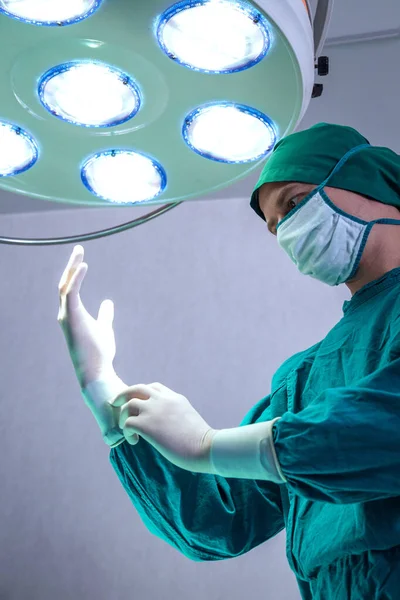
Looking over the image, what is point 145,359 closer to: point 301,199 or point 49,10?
point 301,199

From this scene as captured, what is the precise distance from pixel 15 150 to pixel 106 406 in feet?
1.68

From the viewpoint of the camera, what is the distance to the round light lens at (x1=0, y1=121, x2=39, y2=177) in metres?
1.21

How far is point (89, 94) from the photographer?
1.14 m

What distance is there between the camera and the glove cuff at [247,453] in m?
1.08

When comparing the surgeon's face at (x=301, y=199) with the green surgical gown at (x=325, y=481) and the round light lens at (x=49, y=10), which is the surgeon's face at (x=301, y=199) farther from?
the round light lens at (x=49, y=10)

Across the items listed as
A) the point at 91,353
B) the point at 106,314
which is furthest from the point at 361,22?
the point at 91,353

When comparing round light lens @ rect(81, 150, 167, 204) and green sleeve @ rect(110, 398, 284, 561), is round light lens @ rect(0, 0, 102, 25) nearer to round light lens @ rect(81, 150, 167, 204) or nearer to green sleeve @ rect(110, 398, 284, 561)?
round light lens @ rect(81, 150, 167, 204)

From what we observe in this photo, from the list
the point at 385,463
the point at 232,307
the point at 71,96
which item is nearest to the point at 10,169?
the point at 71,96

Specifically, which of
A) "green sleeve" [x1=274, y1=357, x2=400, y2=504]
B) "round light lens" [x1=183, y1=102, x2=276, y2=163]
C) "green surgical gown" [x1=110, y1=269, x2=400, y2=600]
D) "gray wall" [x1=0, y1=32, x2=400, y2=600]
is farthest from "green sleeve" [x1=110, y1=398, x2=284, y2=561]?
"gray wall" [x1=0, y1=32, x2=400, y2=600]

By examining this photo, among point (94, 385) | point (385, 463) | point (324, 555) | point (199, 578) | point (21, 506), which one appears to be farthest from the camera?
point (21, 506)

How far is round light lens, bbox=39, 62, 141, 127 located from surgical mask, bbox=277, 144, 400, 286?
1.51ft

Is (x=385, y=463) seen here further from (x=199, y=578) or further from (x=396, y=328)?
(x=199, y=578)

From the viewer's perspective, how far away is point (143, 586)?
307 cm

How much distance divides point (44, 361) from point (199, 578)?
3.99 ft
